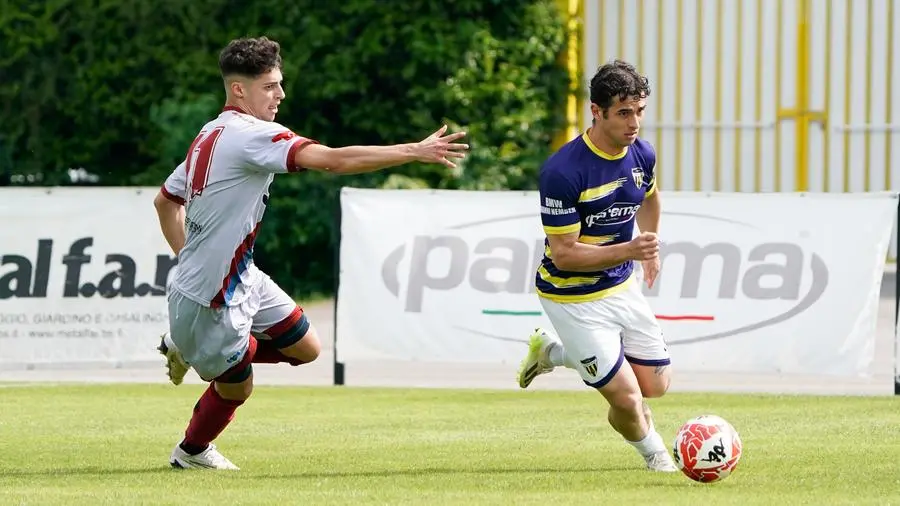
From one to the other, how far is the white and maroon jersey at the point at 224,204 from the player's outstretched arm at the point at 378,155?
297 mm

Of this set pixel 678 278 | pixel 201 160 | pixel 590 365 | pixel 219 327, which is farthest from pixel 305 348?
pixel 678 278

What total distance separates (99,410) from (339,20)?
1092 centimetres

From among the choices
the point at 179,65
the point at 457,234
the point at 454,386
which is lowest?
the point at 454,386

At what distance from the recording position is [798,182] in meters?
22.6

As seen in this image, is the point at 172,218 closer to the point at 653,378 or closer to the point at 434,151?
the point at 434,151

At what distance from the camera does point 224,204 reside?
8172mm

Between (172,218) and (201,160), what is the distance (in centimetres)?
75

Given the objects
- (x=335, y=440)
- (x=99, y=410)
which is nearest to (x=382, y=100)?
(x=99, y=410)

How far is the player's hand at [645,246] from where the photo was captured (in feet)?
26.4

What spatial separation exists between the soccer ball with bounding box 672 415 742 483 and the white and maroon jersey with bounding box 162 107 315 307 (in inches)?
84.8

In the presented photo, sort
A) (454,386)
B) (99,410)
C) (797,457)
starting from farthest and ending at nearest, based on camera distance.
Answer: (454,386)
(99,410)
(797,457)

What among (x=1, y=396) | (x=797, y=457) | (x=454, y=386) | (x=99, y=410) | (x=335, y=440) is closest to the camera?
(x=797, y=457)

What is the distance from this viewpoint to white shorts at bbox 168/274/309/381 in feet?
27.4

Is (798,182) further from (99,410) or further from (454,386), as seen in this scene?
(99,410)
